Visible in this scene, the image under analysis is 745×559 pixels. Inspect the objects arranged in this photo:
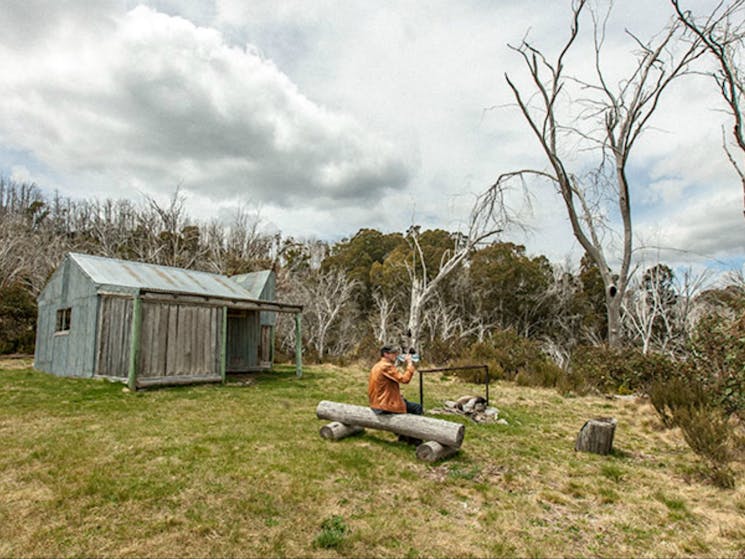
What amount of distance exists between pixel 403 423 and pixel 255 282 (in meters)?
15.0

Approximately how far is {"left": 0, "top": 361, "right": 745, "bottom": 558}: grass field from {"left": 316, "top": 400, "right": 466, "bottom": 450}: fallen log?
0.32 meters

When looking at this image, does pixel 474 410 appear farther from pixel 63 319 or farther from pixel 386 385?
pixel 63 319

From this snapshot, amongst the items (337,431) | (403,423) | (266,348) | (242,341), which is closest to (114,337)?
(242,341)

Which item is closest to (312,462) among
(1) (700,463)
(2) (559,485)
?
(2) (559,485)

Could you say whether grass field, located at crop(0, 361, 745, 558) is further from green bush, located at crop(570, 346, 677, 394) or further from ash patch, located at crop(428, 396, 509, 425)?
green bush, located at crop(570, 346, 677, 394)

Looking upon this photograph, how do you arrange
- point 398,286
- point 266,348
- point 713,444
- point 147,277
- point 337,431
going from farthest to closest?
point 398,286 < point 266,348 < point 147,277 < point 337,431 < point 713,444

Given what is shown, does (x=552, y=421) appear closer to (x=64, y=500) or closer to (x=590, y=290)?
(x=64, y=500)

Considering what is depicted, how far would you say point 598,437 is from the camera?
275 inches

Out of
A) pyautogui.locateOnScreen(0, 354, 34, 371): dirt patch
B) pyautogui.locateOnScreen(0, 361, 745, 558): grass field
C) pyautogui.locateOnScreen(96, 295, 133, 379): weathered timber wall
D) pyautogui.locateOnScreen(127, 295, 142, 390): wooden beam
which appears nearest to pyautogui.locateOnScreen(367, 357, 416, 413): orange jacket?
pyautogui.locateOnScreen(0, 361, 745, 558): grass field

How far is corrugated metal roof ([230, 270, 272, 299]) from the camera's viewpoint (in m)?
19.7

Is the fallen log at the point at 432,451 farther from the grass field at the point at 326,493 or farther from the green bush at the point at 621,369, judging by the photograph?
the green bush at the point at 621,369

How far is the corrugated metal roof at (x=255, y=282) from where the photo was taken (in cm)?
1968

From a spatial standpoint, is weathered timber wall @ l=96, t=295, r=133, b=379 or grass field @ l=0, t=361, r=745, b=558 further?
weathered timber wall @ l=96, t=295, r=133, b=379

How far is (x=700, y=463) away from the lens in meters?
6.44
